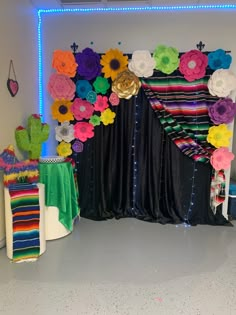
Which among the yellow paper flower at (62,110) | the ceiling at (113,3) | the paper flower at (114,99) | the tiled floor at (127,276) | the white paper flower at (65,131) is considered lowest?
the tiled floor at (127,276)

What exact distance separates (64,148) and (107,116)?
62 centimetres

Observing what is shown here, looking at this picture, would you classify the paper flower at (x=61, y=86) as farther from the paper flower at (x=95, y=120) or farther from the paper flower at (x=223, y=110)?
the paper flower at (x=223, y=110)

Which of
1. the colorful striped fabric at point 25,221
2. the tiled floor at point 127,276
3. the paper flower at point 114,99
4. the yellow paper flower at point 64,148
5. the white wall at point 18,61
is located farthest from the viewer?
the yellow paper flower at point 64,148

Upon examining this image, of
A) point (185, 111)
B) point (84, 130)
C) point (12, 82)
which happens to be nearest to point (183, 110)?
point (185, 111)

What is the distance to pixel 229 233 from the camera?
2.79 metres

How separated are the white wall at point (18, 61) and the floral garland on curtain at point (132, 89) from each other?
29 cm

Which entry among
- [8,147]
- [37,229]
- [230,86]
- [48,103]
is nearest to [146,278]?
[37,229]

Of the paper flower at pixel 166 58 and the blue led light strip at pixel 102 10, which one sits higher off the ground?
the blue led light strip at pixel 102 10

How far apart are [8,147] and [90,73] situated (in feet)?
3.88

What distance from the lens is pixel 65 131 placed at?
303 centimetres

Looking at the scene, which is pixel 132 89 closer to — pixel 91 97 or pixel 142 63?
pixel 142 63

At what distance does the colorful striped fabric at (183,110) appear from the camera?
286cm

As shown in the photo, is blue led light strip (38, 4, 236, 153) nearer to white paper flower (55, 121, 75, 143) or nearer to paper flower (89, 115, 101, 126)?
white paper flower (55, 121, 75, 143)

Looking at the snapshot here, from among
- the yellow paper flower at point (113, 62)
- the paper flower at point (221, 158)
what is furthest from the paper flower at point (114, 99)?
the paper flower at point (221, 158)
